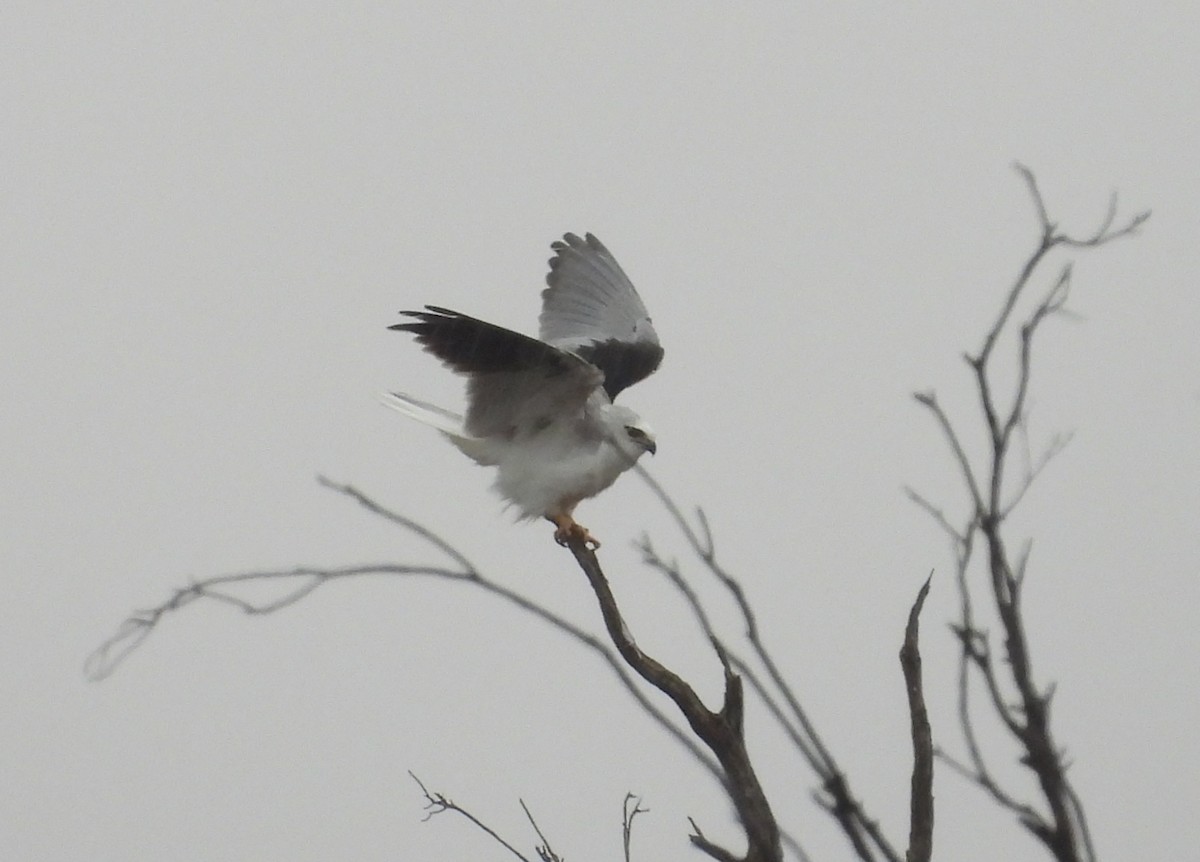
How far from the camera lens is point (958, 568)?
2033 mm

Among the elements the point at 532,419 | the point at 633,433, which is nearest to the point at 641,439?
the point at 633,433

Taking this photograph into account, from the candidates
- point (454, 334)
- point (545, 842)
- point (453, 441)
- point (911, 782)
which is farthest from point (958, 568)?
point (453, 441)

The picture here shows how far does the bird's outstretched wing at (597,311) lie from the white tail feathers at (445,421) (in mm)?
1032

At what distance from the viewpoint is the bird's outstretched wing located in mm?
5871

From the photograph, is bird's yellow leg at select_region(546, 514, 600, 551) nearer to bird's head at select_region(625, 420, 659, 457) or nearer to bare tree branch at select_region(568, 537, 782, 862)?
bird's head at select_region(625, 420, 659, 457)

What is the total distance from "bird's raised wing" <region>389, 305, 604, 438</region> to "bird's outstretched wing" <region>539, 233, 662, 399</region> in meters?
1.13

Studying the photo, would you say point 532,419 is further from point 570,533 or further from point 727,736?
point 727,736

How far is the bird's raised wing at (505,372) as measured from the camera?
426cm

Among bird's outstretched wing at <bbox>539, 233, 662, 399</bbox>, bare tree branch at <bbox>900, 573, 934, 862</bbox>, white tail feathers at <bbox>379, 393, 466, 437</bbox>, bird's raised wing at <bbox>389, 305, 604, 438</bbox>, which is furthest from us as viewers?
bird's outstretched wing at <bbox>539, 233, 662, 399</bbox>

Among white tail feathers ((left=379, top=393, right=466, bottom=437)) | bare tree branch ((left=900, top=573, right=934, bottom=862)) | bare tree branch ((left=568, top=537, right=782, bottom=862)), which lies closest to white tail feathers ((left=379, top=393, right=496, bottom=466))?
white tail feathers ((left=379, top=393, right=466, bottom=437))

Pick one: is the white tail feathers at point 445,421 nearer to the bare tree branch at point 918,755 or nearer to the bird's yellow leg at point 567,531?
the bird's yellow leg at point 567,531

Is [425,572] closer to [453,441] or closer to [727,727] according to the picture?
[727,727]

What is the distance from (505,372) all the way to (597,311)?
1.73 m

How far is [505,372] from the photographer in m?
4.54
